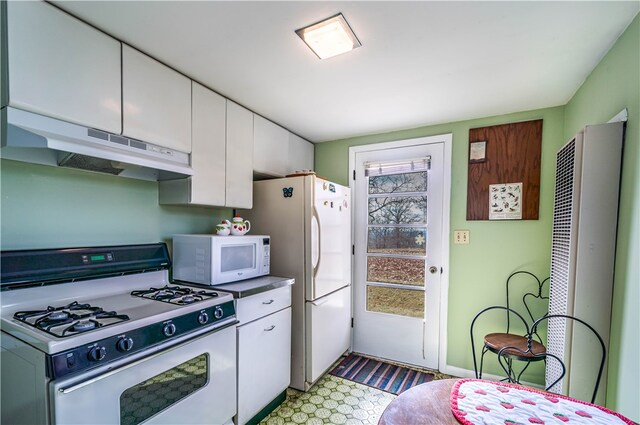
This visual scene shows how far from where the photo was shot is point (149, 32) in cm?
143

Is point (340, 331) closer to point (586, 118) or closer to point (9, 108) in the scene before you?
point (586, 118)

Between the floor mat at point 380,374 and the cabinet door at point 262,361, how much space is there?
2.30 ft

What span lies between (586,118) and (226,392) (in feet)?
9.05

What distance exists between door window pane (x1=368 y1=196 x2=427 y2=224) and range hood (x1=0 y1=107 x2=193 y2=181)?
1.80m

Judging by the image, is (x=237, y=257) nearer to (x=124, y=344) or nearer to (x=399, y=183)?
(x=124, y=344)

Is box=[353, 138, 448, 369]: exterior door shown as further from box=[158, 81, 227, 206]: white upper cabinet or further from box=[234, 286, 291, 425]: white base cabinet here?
box=[158, 81, 227, 206]: white upper cabinet

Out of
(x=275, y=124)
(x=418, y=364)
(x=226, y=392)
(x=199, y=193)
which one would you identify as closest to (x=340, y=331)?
(x=418, y=364)

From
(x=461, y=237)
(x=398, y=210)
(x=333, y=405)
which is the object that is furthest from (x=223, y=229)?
(x=461, y=237)

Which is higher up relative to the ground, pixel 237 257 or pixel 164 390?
pixel 237 257

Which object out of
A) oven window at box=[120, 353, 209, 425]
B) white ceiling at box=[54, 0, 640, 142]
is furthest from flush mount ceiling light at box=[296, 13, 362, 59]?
oven window at box=[120, 353, 209, 425]

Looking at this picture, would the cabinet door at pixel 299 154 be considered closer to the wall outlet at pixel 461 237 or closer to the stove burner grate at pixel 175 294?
the stove burner grate at pixel 175 294

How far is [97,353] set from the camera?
1.09 meters

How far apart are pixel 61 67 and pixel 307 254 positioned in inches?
69.2

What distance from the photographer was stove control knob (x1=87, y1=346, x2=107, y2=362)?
1.07 metres
